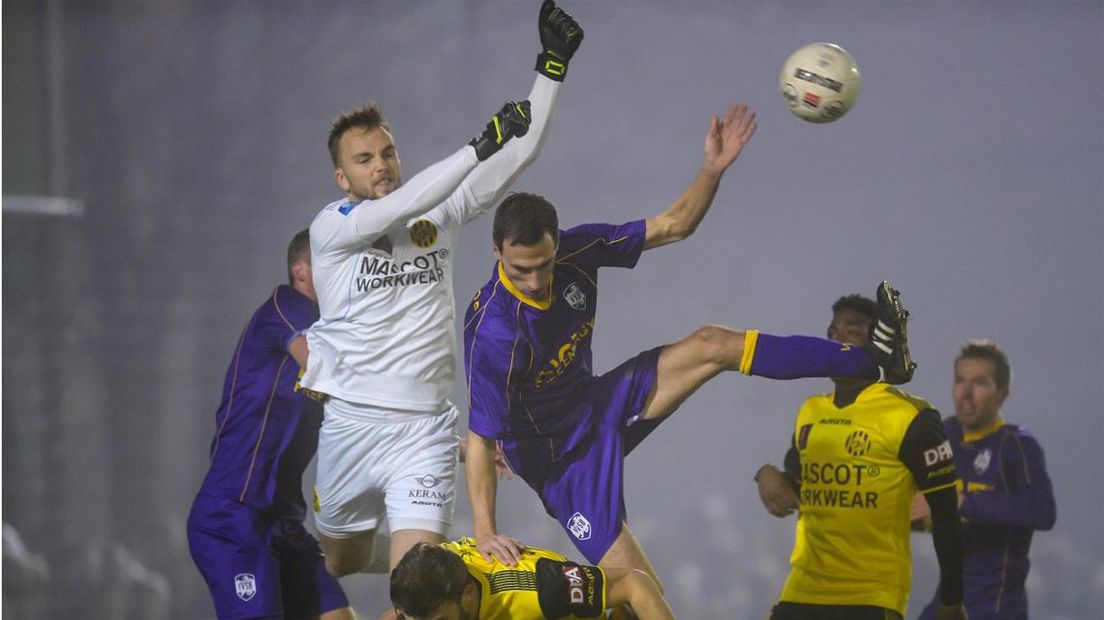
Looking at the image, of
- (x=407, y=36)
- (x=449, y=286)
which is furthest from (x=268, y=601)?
(x=407, y=36)

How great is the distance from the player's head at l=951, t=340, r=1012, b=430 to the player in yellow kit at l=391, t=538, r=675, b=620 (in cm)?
196

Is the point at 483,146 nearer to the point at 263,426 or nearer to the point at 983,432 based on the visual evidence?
the point at 263,426

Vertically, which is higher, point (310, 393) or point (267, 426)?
point (310, 393)

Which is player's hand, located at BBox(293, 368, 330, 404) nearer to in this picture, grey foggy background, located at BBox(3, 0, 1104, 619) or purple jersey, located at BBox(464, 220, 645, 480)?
purple jersey, located at BBox(464, 220, 645, 480)


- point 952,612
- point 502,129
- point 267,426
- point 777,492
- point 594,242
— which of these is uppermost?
point 502,129

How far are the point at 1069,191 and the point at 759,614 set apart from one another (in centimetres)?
211

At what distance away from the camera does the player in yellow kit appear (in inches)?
122

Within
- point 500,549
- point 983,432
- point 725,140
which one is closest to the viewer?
point 500,549

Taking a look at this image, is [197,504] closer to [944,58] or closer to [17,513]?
[17,513]

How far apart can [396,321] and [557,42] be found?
3.35ft

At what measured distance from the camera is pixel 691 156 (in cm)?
486

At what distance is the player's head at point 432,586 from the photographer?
3.08 metres

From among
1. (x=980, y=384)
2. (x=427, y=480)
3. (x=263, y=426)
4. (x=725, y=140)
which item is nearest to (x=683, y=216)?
(x=725, y=140)

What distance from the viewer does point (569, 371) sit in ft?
13.4
